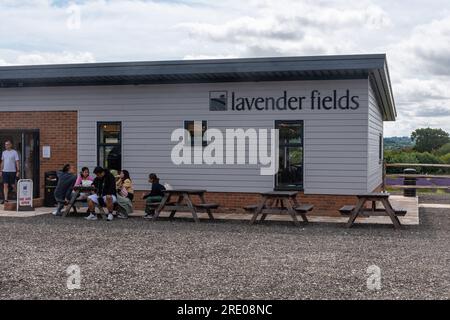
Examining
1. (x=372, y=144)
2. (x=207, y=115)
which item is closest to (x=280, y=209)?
(x=207, y=115)

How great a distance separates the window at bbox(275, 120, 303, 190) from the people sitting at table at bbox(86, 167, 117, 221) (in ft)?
12.7

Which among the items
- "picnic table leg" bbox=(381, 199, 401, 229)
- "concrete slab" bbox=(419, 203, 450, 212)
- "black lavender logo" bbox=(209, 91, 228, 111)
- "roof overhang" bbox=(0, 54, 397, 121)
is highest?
"roof overhang" bbox=(0, 54, 397, 121)

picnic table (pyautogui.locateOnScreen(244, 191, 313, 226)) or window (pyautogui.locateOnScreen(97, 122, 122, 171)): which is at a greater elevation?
window (pyautogui.locateOnScreen(97, 122, 122, 171))

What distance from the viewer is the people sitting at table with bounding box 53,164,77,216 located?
14.8 m

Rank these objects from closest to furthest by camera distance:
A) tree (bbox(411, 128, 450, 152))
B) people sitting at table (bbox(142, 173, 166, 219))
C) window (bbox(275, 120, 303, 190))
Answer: people sitting at table (bbox(142, 173, 166, 219)), window (bbox(275, 120, 303, 190)), tree (bbox(411, 128, 450, 152))

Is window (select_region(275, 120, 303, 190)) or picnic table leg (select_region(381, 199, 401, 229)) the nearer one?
picnic table leg (select_region(381, 199, 401, 229))

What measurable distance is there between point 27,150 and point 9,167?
885 mm

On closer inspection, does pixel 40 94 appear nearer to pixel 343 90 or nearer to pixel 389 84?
pixel 343 90

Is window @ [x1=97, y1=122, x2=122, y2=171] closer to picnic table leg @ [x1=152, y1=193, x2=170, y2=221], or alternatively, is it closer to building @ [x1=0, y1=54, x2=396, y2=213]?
building @ [x1=0, y1=54, x2=396, y2=213]

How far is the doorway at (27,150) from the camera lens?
56.6ft

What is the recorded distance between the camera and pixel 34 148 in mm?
17266

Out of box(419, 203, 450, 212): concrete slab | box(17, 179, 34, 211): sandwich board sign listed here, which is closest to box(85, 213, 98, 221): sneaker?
box(17, 179, 34, 211): sandwich board sign

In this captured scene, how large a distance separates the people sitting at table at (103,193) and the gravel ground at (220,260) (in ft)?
2.55
